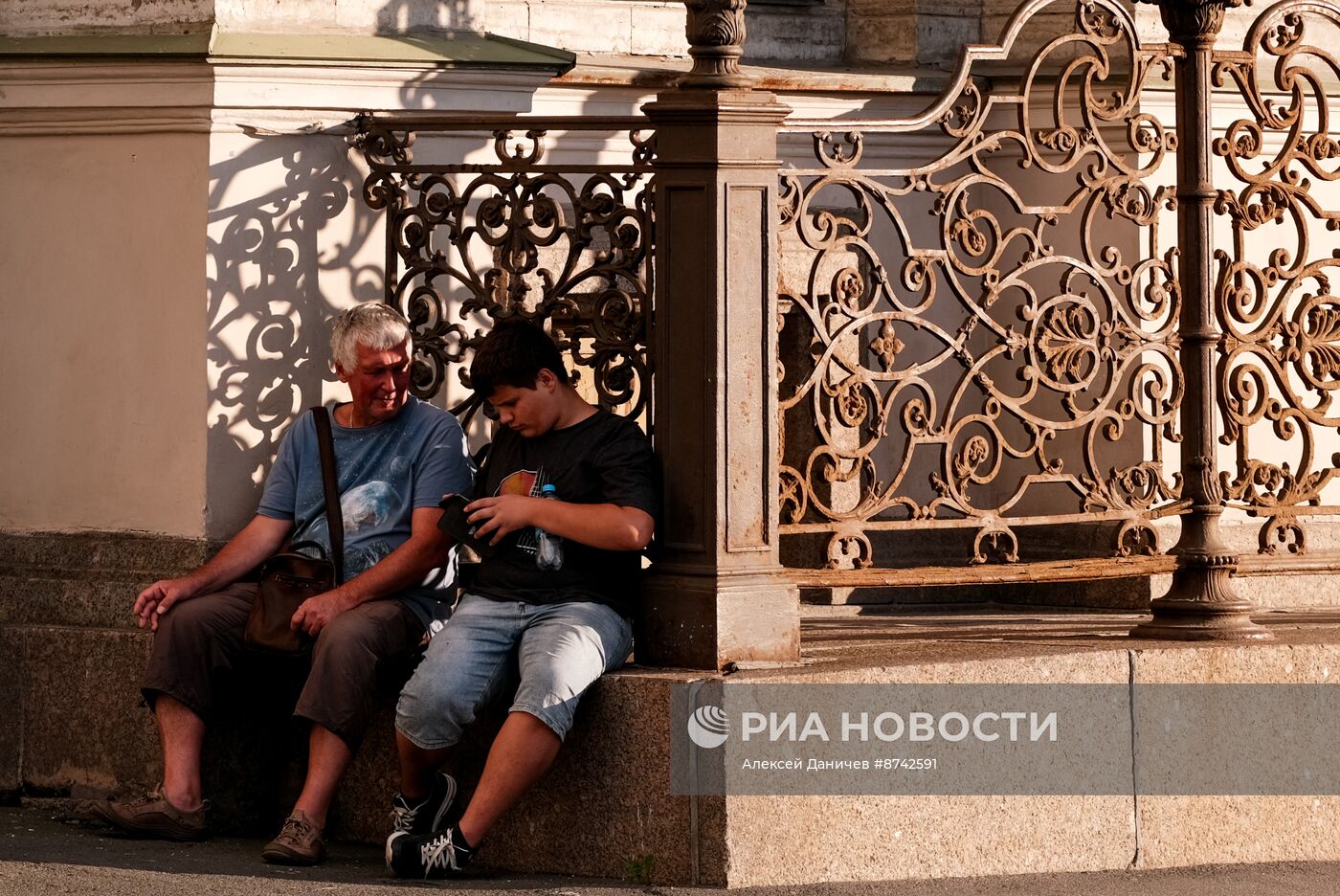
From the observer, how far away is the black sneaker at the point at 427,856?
240 inches

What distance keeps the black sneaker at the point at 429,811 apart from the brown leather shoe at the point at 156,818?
64cm

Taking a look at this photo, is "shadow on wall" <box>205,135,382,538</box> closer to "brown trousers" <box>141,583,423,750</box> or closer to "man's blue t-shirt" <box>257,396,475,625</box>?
"man's blue t-shirt" <box>257,396,475,625</box>

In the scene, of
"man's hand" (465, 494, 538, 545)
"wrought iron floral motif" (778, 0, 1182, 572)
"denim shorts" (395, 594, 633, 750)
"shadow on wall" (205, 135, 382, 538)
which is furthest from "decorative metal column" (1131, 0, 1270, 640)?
"shadow on wall" (205, 135, 382, 538)

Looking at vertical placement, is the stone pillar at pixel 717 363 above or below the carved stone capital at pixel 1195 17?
below

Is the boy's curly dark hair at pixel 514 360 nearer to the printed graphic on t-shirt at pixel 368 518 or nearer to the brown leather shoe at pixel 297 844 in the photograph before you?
the printed graphic on t-shirt at pixel 368 518

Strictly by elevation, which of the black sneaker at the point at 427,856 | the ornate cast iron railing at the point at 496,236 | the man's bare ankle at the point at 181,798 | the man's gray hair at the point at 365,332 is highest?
the ornate cast iron railing at the point at 496,236

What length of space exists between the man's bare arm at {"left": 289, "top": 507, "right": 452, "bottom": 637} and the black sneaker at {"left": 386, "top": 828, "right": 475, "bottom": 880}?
664 millimetres

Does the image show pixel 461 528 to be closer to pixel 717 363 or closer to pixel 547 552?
pixel 547 552

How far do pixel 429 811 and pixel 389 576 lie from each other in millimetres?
647

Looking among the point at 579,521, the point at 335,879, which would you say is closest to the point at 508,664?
the point at 579,521

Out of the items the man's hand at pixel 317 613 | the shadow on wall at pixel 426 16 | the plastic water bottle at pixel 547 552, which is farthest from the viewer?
the shadow on wall at pixel 426 16

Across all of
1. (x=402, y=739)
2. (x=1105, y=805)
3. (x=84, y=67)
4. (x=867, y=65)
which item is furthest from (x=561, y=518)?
(x=867, y=65)

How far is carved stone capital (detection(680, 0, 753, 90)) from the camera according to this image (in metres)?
6.28

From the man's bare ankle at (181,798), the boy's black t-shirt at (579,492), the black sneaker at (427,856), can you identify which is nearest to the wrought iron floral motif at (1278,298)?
the boy's black t-shirt at (579,492)
